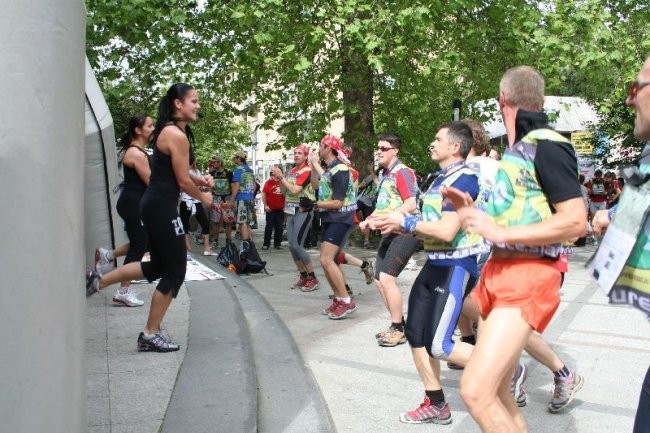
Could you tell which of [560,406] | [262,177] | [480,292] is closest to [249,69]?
[560,406]

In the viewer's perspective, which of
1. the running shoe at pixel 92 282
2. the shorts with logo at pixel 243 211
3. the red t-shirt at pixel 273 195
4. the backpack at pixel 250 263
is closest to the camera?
the running shoe at pixel 92 282

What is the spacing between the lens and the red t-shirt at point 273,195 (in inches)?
597

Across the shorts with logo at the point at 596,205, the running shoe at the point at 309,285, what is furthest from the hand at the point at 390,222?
the shorts with logo at the point at 596,205

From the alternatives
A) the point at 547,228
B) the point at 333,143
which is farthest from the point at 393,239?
the point at 547,228

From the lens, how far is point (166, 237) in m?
5.27

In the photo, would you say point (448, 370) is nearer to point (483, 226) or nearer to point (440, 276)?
point (440, 276)

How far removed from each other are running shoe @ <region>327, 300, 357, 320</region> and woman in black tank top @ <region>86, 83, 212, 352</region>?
8.00 feet

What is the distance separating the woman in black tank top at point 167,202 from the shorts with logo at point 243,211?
8.09 m

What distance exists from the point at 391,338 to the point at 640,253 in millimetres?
4185

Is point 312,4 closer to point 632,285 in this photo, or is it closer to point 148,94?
point 148,94

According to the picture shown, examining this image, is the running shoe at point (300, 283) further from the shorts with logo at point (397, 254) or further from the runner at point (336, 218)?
the shorts with logo at point (397, 254)

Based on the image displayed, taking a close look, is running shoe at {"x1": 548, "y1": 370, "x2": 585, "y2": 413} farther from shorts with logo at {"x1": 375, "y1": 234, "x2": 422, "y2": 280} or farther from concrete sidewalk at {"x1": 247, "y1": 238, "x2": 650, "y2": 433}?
shorts with logo at {"x1": 375, "y1": 234, "x2": 422, "y2": 280}

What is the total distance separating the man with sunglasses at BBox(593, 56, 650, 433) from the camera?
2.18 m

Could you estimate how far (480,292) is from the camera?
10.2 feet
